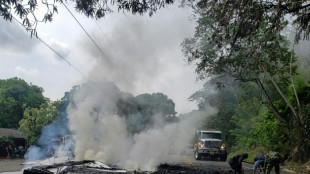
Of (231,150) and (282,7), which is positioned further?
(231,150)

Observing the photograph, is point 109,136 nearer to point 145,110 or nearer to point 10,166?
point 10,166

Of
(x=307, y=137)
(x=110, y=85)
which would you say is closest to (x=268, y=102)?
(x=307, y=137)

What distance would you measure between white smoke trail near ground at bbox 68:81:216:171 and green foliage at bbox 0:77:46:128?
3221cm

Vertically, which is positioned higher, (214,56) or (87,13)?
(214,56)

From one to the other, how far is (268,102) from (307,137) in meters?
5.37

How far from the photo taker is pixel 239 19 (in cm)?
1111

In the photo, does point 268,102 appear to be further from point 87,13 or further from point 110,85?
point 87,13

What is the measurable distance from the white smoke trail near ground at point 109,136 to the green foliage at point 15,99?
32.2 metres

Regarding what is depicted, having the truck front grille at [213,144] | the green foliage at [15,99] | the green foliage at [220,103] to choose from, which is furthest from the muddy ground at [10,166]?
the green foliage at [15,99]

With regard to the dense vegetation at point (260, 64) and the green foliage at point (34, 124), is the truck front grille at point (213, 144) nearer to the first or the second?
the dense vegetation at point (260, 64)

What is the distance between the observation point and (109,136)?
22.4 meters

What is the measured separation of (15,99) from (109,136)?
142ft

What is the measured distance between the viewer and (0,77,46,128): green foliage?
53906 millimetres

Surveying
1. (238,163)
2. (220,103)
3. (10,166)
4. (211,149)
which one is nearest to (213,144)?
(211,149)
